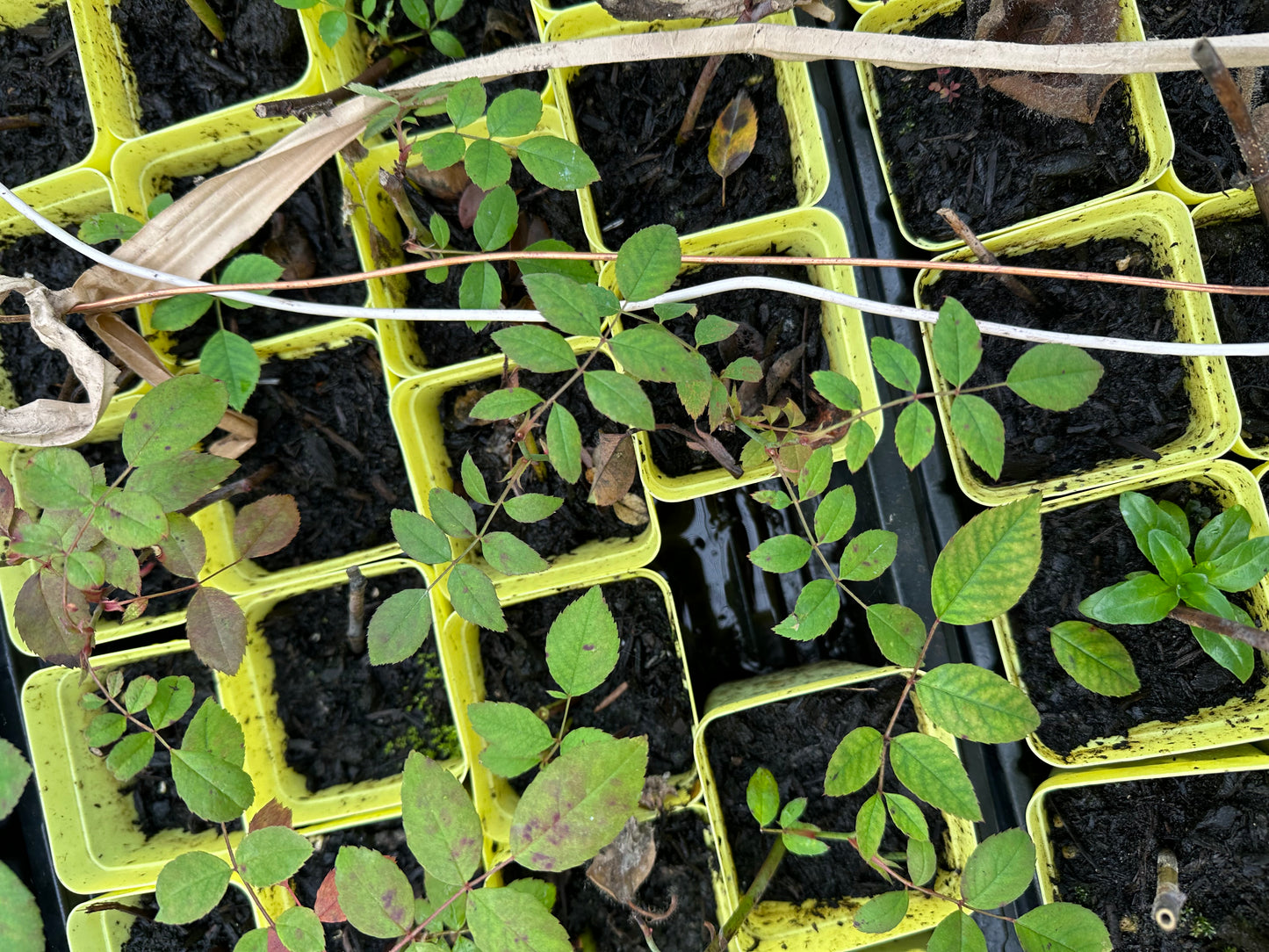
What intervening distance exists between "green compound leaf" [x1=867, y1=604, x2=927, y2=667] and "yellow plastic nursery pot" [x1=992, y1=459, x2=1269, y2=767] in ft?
1.02

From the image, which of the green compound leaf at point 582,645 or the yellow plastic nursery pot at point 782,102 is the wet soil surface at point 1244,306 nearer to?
the yellow plastic nursery pot at point 782,102

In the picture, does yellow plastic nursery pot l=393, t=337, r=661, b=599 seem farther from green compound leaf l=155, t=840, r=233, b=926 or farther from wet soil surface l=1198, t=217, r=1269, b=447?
wet soil surface l=1198, t=217, r=1269, b=447

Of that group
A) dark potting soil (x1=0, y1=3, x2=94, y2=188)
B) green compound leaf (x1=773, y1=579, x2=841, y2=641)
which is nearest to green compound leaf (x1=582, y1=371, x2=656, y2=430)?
green compound leaf (x1=773, y1=579, x2=841, y2=641)

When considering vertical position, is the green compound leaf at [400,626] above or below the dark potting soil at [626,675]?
above

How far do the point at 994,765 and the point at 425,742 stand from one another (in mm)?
873

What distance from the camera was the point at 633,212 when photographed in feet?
3.64

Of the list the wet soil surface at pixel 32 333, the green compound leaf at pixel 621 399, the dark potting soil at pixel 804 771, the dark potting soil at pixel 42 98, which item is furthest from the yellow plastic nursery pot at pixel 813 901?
the dark potting soil at pixel 42 98

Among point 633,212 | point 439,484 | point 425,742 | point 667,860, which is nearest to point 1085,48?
point 633,212

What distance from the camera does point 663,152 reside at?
1.11 meters

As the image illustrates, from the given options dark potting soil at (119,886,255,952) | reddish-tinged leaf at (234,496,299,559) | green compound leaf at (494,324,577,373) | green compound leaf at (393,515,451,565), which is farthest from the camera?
dark potting soil at (119,886,255,952)

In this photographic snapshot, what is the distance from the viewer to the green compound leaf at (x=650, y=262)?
786mm

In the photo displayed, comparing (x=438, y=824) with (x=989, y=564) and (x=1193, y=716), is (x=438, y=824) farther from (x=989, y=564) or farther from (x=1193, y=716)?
(x=1193, y=716)

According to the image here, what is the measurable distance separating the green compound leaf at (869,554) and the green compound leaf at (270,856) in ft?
2.22

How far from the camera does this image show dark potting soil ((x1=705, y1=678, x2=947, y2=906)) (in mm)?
1080
